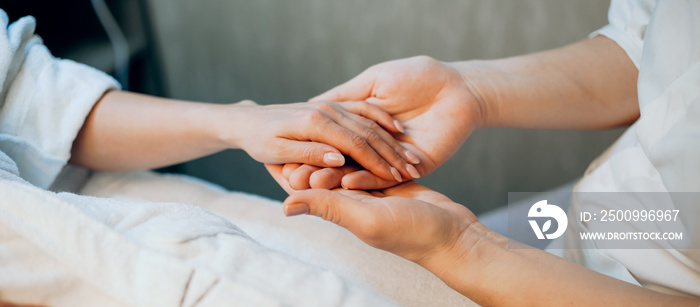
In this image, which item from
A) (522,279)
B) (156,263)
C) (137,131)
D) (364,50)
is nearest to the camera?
(156,263)

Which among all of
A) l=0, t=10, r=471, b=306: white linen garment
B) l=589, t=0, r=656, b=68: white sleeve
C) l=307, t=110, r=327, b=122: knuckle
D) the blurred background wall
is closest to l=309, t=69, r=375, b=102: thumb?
l=307, t=110, r=327, b=122: knuckle

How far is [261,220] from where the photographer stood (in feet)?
2.45

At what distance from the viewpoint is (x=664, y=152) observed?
0.57 m

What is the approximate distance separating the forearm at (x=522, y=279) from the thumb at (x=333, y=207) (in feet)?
0.40

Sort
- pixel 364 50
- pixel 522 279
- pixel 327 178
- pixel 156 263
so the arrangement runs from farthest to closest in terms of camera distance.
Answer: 1. pixel 364 50
2. pixel 327 178
3. pixel 522 279
4. pixel 156 263

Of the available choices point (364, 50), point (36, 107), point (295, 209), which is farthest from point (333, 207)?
point (364, 50)

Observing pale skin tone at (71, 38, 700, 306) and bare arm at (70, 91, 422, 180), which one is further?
bare arm at (70, 91, 422, 180)

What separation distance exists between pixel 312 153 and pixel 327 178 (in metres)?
0.05

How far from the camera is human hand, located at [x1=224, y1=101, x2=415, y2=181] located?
68 cm

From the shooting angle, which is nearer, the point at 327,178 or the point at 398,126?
the point at 327,178

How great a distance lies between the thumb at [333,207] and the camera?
0.50 meters

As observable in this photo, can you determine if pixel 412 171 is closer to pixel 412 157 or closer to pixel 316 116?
pixel 412 157

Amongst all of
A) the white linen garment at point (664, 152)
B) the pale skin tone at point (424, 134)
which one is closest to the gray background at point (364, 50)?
the pale skin tone at point (424, 134)

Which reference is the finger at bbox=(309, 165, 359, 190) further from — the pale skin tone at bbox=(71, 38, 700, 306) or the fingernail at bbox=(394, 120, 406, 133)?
the fingernail at bbox=(394, 120, 406, 133)
